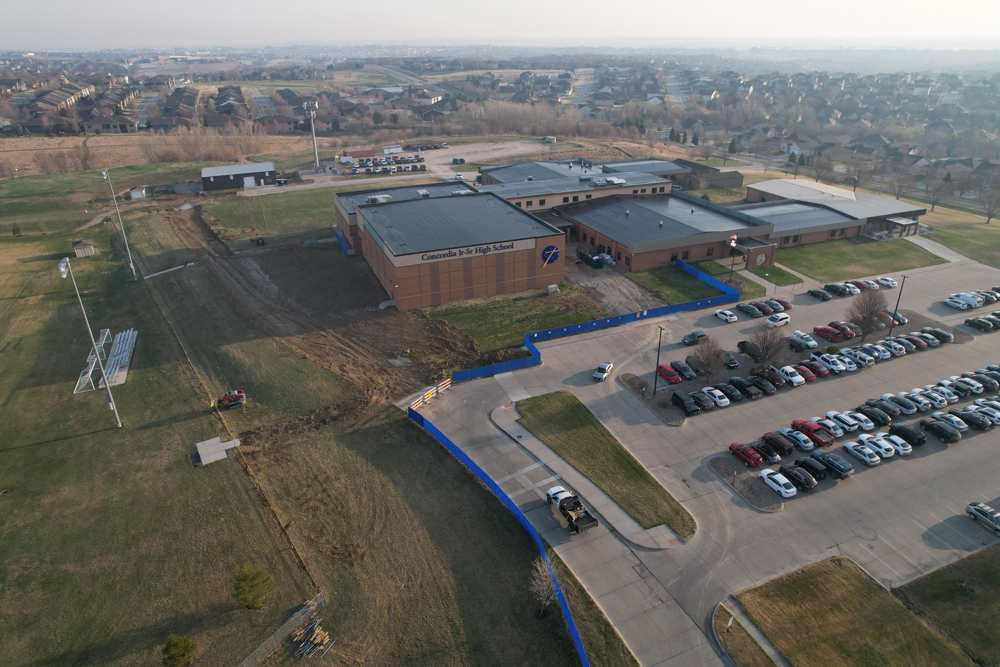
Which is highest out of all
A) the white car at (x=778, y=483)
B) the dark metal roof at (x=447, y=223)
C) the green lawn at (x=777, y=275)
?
the dark metal roof at (x=447, y=223)

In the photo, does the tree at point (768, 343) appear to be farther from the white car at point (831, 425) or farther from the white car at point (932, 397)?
the white car at point (932, 397)

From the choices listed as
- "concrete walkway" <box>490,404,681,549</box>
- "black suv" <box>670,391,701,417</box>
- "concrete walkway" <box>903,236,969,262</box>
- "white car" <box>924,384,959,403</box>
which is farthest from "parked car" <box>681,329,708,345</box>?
"concrete walkway" <box>903,236,969,262</box>

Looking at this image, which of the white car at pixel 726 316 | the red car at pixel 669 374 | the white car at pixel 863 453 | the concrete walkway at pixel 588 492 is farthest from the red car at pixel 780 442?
the white car at pixel 726 316

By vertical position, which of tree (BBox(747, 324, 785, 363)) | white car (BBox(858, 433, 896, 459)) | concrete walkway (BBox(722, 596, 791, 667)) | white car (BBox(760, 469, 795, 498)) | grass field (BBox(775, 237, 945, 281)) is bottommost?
concrete walkway (BBox(722, 596, 791, 667))

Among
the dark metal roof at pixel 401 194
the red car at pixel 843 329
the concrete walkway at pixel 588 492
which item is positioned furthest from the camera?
the dark metal roof at pixel 401 194

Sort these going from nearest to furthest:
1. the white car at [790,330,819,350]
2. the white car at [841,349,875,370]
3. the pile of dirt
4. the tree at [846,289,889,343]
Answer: the pile of dirt < the white car at [841,349,875,370] < the white car at [790,330,819,350] < the tree at [846,289,889,343]

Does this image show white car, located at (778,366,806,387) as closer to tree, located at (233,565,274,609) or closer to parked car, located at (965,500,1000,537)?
parked car, located at (965,500,1000,537)

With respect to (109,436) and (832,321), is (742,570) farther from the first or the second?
(109,436)

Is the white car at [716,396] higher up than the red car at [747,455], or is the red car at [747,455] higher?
the white car at [716,396]
